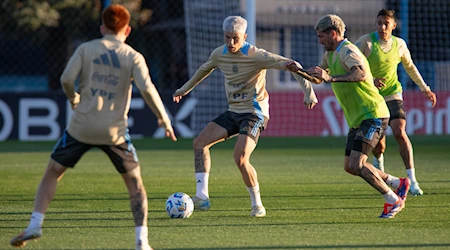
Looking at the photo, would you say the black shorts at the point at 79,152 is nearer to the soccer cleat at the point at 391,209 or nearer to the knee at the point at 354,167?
the knee at the point at 354,167

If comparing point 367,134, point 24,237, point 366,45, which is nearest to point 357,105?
point 367,134

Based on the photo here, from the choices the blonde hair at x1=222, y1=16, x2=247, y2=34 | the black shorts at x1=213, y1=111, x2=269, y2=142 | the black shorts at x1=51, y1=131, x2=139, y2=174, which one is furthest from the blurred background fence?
the black shorts at x1=51, y1=131, x2=139, y2=174

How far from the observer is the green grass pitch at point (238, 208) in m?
7.79

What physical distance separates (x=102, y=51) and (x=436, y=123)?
18.7 m

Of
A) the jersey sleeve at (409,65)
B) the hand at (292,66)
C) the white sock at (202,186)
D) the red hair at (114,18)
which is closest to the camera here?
the red hair at (114,18)

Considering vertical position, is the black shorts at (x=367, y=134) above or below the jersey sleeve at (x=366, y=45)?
below

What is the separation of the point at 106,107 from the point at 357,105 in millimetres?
3278

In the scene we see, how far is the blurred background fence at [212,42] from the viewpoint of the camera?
78.0ft

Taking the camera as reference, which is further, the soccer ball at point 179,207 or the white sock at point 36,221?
the soccer ball at point 179,207

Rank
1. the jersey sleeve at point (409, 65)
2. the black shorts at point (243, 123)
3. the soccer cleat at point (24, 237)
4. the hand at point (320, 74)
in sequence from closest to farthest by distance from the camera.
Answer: the soccer cleat at point (24, 237)
the hand at point (320, 74)
the black shorts at point (243, 123)
the jersey sleeve at point (409, 65)

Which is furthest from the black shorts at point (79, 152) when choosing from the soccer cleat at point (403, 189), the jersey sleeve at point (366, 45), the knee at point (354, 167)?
the jersey sleeve at point (366, 45)

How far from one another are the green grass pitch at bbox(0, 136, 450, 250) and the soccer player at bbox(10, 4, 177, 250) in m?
0.50

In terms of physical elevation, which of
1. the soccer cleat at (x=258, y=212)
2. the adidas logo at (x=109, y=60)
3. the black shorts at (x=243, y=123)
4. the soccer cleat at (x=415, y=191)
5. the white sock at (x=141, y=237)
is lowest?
the soccer cleat at (x=415, y=191)

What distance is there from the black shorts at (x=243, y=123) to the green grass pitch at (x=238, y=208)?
2.89ft
